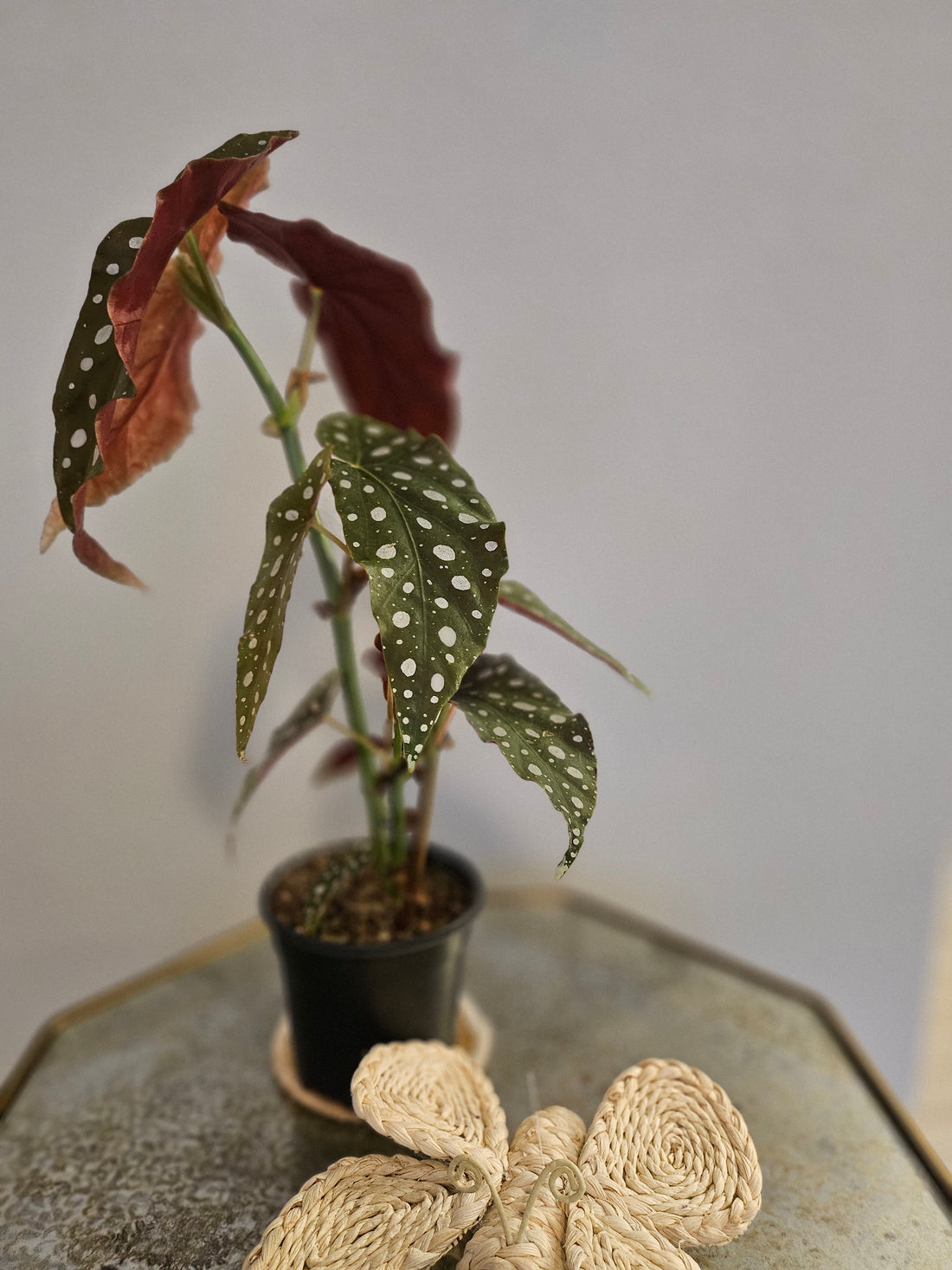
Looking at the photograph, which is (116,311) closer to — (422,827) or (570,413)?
(422,827)

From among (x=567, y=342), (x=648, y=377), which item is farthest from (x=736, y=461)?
(x=567, y=342)

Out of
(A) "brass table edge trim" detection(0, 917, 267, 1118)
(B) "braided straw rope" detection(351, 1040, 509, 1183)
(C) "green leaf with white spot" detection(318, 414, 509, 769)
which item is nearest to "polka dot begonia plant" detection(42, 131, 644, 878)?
(C) "green leaf with white spot" detection(318, 414, 509, 769)

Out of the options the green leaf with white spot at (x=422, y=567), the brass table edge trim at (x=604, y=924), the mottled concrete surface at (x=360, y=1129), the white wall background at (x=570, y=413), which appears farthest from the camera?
the white wall background at (x=570, y=413)

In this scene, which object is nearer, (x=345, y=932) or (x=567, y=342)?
(x=345, y=932)

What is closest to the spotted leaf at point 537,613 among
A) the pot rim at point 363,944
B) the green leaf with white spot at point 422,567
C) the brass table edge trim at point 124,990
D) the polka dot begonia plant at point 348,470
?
the polka dot begonia plant at point 348,470

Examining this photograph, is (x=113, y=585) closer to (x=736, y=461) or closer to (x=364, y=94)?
(x=364, y=94)

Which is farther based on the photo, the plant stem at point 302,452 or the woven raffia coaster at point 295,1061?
the woven raffia coaster at point 295,1061

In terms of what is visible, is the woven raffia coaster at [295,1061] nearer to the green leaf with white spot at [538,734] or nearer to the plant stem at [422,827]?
the plant stem at [422,827]
